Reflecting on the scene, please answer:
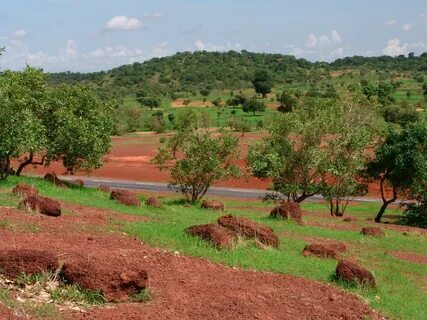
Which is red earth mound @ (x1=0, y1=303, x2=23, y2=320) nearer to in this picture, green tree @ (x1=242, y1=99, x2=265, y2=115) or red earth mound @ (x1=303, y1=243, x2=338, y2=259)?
red earth mound @ (x1=303, y1=243, x2=338, y2=259)

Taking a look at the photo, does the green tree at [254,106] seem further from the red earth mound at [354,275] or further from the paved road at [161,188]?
the red earth mound at [354,275]

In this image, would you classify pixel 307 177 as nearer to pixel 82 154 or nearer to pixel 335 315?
pixel 82 154

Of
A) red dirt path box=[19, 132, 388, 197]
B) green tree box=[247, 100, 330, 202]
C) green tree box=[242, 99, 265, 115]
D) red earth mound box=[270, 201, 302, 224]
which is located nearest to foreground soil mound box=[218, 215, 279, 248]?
red earth mound box=[270, 201, 302, 224]

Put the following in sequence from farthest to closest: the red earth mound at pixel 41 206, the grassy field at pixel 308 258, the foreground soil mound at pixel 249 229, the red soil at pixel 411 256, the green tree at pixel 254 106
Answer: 1. the green tree at pixel 254 106
2. the red soil at pixel 411 256
3. the red earth mound at pixel 41 206
4. the foreground soil mound at pixel 249 229
5. the grassy field at pixel 308 258

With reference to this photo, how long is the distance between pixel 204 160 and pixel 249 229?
1595cm

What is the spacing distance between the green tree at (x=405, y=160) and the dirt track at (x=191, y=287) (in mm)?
22726

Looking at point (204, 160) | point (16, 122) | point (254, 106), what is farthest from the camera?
point (254, 106)

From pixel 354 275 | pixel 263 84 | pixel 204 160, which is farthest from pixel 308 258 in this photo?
pixel 263 84

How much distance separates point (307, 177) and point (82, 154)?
43.2ft

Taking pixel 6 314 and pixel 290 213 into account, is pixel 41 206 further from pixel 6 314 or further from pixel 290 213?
pixel 290 213

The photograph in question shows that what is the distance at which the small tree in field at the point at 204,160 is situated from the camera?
3203 centimetres

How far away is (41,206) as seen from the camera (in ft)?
54.1

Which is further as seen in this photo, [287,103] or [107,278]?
[287,103]

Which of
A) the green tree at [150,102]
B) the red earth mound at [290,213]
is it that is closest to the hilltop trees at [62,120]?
the red earth mound at [290,213]
